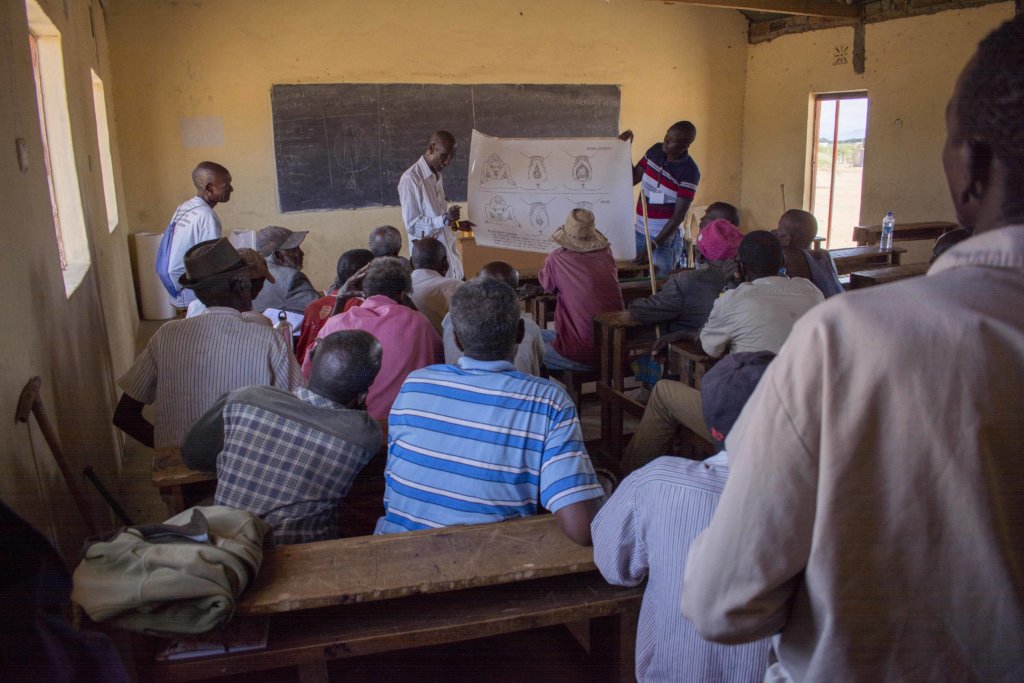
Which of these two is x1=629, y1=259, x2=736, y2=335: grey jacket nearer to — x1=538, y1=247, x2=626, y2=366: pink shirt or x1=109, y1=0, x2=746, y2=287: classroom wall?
x1=538, y1=247, x2=626, y2=366: pink shirt

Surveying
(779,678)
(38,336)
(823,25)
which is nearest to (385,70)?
(823,25)

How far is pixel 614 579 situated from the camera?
156 cm

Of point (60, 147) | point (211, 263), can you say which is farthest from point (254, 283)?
point (60, 147)

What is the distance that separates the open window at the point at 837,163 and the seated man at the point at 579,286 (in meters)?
5.42

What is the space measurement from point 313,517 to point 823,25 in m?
8.27

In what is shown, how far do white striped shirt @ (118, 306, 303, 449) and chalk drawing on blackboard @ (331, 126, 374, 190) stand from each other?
533cm

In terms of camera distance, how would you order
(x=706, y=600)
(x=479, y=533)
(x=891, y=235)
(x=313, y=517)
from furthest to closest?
(x=891, y=235) < (x=313, y=517) < (x=479, y=533) < (x=706, y=600)

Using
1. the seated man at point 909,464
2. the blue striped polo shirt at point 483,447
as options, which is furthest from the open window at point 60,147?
the seated man at point 909,464

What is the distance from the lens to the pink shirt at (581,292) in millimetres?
3871

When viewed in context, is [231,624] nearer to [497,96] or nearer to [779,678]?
[779,678]

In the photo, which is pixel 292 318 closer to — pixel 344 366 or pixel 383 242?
pixel 383 242

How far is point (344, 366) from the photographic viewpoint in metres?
1.82

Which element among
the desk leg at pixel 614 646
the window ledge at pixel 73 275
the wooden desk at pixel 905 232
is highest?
the window ledge at pixel 73 275

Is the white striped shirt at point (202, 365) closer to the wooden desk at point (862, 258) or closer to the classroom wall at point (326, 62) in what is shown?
the wooden desk at point (862, 258)
